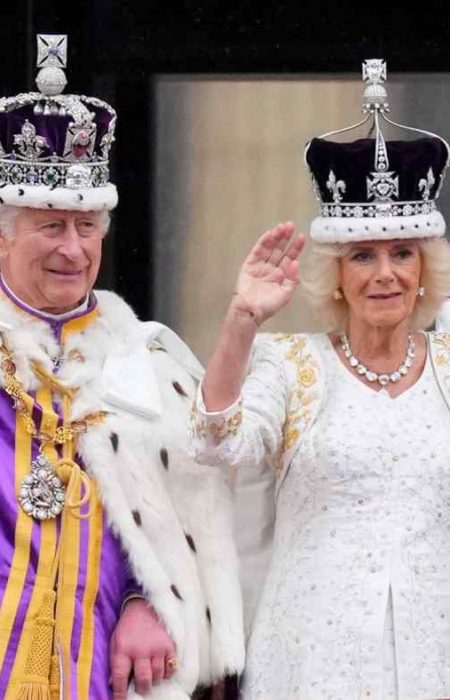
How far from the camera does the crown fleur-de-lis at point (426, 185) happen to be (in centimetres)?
643

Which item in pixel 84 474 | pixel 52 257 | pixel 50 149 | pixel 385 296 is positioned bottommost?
pixel 84 474

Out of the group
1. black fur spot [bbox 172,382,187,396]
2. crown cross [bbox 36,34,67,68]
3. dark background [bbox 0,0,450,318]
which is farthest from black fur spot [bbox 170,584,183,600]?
dark background [bbox 0,0,450,318]

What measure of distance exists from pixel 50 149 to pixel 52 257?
277mm

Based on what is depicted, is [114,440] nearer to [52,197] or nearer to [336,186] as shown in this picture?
[52,197]

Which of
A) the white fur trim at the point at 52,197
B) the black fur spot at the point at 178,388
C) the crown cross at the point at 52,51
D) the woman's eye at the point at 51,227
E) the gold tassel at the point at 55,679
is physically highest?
the crown cross at the point at 52,51

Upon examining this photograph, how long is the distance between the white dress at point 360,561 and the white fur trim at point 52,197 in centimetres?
58

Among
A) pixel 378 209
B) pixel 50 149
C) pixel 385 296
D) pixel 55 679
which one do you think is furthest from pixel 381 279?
pixel 55 679

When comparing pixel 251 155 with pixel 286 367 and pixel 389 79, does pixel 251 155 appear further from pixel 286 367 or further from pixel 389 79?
pixel 286 367

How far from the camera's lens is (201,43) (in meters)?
8.32

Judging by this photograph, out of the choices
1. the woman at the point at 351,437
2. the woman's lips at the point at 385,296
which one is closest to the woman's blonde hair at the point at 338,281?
the woman at the point at 351,437

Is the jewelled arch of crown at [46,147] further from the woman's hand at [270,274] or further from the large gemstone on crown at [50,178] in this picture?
the woman's hand at [270,274]

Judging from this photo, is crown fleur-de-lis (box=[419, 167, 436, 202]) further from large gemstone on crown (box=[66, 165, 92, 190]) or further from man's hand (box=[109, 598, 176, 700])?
man's hand (box=[109, 598, 176, 700])

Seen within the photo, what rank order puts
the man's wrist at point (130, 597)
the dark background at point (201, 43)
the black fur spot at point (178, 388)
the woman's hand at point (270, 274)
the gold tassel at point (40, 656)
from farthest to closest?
1. the dark background at point (201, 43)
2. the black fur spot at point (178, 388)
3. the man's wrist at point (130, 597)
4. the gold tassel at point (40, 656)
5. the woman's hand at point (270, 274)

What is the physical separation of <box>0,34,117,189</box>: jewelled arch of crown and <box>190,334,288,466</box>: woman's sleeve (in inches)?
23.9
